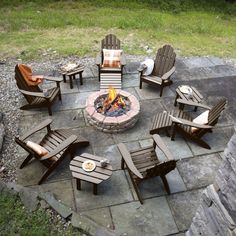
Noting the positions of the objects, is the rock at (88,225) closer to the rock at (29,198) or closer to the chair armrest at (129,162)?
the rock at (29,198)

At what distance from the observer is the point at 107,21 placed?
1060 cm

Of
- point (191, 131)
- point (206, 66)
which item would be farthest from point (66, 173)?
point (206, 66)

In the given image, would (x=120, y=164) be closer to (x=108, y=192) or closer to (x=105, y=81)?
(x=108, y=192)

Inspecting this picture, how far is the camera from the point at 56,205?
14.7ft

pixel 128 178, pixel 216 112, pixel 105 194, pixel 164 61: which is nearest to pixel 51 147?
pixel 105 194

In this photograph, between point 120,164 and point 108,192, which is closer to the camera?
point 108,192

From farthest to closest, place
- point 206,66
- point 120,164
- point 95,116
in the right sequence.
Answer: point 206,66
point 95,116
point 120,164

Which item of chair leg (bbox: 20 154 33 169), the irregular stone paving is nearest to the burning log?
the irregular stone paving

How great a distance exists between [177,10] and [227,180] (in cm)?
1046

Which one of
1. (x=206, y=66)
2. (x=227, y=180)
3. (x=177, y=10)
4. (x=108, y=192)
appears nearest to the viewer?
(x=227, y=180)

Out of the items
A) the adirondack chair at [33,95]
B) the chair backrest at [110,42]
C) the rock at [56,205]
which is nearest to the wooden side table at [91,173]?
the rock at [56,205]

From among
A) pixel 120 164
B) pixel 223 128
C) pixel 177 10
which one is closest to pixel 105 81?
pixel 120 164

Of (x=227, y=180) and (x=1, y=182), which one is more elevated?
(x=227, y=180)

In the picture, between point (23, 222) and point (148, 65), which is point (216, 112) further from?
point (23, 222)
